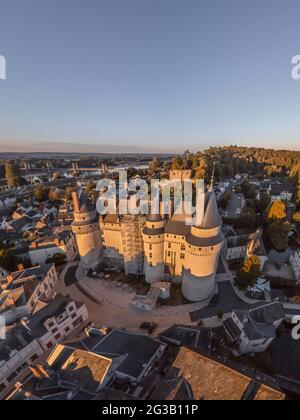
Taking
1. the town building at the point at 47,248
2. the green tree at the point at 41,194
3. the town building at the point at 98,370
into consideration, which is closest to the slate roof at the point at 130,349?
the town building at the point at 98,370

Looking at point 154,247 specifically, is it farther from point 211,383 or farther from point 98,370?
point 211,383

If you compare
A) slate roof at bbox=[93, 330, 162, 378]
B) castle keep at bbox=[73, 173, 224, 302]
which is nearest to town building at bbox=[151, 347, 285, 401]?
slate roof at bbox=[93, 330, 162, 378]

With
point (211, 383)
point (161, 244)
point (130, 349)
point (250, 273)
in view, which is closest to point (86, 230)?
point (161, 244)

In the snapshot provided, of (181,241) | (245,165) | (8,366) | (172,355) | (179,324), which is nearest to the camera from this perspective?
(8,366)

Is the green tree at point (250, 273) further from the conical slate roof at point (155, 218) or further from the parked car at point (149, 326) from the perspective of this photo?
the conical slate roof at point (155, 218)

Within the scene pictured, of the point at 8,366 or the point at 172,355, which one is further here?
the point at 172,355
